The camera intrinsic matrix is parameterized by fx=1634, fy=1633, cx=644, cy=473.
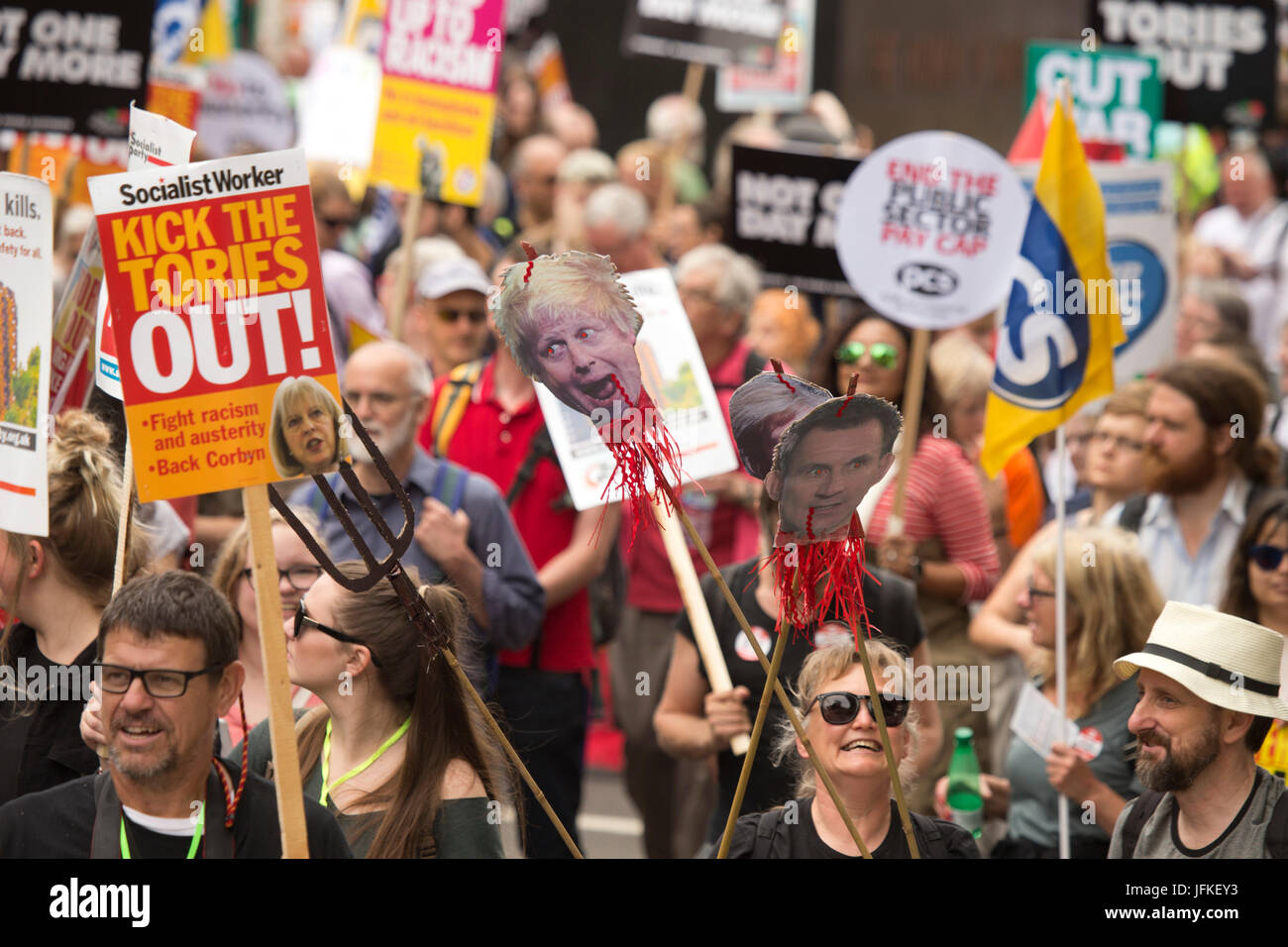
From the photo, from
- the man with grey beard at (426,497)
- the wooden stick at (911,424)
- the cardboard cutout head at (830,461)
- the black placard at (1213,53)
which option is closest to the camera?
the cardboard cutout head at (830,461)

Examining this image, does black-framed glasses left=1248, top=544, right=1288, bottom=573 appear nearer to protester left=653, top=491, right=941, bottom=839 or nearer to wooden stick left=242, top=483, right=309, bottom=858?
protester left=653, top=491, right=941, bottom=839

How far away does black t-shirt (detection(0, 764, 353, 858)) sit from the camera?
2.63m

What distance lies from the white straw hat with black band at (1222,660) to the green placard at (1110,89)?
480cm

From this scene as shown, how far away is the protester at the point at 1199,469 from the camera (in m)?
4.82

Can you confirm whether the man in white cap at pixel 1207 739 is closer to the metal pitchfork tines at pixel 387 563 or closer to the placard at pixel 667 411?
the metal pitchfork tines at pixel 387 563

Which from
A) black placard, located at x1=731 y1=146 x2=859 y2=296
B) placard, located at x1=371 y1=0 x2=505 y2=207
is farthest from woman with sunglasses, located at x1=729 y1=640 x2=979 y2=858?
placard, located at x1=371 y1=0 x2=505 y2=207

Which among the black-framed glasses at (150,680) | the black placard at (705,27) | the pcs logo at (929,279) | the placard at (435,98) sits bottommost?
the black-framed glasses at (150,680)

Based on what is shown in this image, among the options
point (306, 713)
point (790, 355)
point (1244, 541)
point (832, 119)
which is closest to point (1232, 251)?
point (832, 119)

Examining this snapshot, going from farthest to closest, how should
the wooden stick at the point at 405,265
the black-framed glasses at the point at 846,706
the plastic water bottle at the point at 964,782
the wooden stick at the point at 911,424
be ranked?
1. the wooden stick at the point at 405,265
2. the wooden stick at the point at 911,424
3. the plastic water bottle at the point at 964,782
4. the black-framed glasses at the point at 846,706

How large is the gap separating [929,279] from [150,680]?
291cm

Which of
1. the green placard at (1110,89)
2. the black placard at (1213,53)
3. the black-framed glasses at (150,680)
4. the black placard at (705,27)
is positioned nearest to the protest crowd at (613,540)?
the black-framed glasses at (150,680)

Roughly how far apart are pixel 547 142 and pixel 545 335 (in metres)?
7.19

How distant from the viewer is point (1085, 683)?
13.3 ft

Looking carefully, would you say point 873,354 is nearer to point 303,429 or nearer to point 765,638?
point 765,638
